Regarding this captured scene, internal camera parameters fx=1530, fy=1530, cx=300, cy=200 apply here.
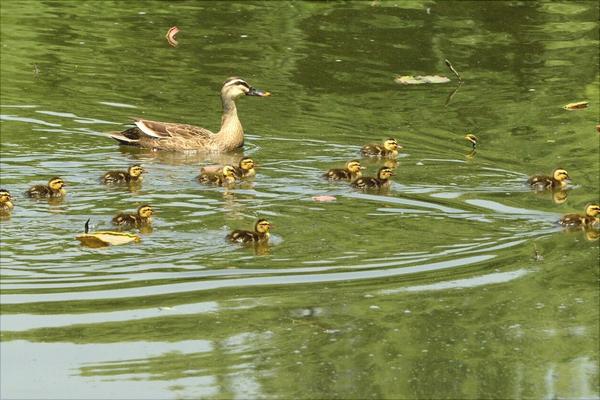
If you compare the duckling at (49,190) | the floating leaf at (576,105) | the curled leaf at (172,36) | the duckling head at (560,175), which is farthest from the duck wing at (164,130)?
the floating leaf at (576,105)

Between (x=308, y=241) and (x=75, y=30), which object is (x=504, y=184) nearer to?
(x=308, y=241)

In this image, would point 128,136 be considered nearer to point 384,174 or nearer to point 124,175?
point 124,175

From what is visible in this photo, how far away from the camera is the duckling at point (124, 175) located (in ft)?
37.8

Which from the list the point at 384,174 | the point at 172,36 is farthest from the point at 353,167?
the point at 172,36

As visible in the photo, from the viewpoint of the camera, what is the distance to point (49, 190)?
1091cm

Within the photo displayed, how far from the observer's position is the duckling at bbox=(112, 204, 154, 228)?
10156 mm

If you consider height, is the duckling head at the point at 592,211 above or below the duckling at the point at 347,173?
below

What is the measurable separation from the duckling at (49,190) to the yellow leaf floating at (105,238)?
3.63ft

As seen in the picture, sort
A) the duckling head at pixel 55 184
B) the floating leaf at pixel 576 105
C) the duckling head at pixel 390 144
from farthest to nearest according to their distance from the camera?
the floating leaf at pixel 576 105 → the duckling head at pixel 390 144 → the duckling head at pixel 55 184

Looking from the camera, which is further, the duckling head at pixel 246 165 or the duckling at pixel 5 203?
the duckling head at pixel 246 165

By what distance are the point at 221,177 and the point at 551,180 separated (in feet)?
8.32

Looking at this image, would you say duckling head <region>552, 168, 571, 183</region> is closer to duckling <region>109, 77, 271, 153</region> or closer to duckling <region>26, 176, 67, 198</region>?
duckling <region>109, 77, 271, 153</region>

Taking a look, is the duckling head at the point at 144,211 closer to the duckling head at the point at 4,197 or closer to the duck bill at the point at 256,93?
the duckling head at the point at 4,197

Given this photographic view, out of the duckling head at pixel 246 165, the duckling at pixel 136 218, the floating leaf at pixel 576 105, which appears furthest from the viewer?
the floating leaf at pixel 576 105
